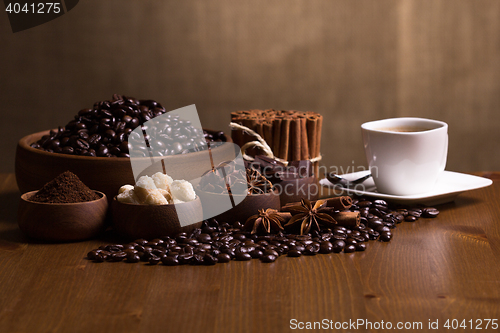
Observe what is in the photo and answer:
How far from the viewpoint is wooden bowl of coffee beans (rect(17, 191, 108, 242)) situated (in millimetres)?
1210

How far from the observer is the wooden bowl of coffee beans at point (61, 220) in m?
1.21

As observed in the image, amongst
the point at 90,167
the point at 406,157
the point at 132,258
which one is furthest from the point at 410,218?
the point at 90,167

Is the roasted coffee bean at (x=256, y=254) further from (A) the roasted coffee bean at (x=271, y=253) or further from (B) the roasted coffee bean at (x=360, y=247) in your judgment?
(B) the roasted coffee bean at (x=360, y=247)

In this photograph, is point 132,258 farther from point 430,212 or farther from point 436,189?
point 436,189

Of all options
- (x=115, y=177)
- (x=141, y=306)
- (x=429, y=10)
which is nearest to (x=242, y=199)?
(x=115, y=177)

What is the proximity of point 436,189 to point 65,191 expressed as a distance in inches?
44.0

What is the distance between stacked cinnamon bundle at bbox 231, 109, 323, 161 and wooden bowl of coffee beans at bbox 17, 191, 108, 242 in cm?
64

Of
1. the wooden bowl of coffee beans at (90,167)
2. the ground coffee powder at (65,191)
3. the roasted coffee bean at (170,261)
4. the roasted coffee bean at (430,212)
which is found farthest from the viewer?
the roasted coffee bean at (430,212)

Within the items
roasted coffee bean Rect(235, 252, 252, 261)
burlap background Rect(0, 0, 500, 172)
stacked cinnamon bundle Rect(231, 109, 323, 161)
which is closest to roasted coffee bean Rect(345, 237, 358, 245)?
roasted coffee bean Rect(235, 252, 252, 261)

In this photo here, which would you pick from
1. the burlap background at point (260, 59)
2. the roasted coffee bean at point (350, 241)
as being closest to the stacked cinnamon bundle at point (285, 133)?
the roasted coffee bean at point (350, 241)

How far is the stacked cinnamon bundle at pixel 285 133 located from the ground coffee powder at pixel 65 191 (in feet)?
2.06

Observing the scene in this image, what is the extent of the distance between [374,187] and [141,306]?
1.04 metres

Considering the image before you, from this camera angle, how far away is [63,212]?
1.21 metres

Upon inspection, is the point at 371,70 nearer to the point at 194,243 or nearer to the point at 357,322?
the point at 194,243
